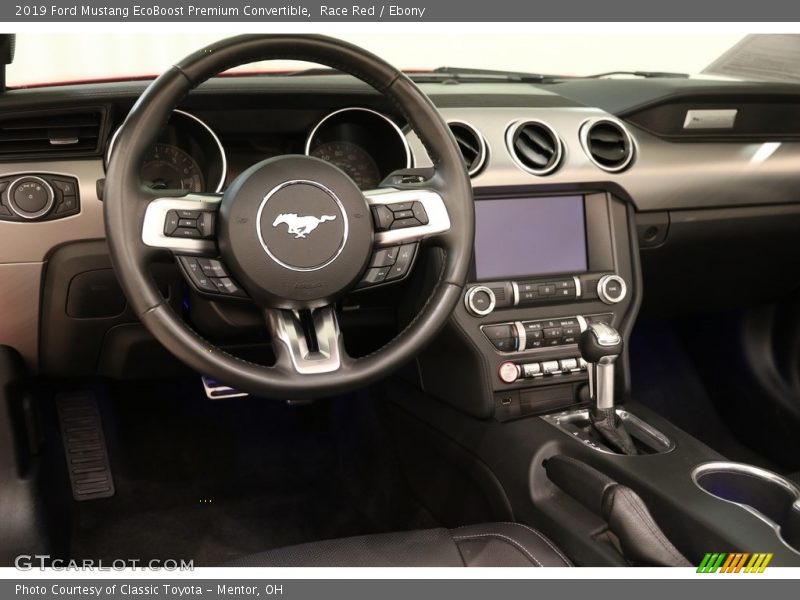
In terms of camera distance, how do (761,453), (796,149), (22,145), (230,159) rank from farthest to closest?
(761,453)
(796,149)
(230,159)
(22,145)

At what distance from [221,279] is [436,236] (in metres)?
0.33

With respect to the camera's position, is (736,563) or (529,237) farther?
(529,237)

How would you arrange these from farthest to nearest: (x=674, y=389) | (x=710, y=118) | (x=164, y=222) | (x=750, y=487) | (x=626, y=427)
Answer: (x=674, y=389)
(x=710, y=118)
(x=626, y=427)
(x=750, y=487)
(x=164, y=222)

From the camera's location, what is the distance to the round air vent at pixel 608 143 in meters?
1.70

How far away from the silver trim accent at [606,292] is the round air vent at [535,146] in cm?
26

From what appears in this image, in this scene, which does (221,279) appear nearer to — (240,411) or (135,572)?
(135,572)

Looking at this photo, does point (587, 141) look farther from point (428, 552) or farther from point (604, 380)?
point (428, 552)

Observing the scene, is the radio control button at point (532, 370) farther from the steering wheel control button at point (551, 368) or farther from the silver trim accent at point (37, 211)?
the silver trim accent at point (37, 211)

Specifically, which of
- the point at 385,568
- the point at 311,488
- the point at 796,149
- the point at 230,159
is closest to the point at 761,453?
the point at 796,149

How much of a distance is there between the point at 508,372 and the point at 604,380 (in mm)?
204

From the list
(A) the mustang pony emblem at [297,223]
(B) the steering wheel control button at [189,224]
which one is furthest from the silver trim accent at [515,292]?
(B) the steering wheel control button at [189,224]

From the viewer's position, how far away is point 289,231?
43.5 inches

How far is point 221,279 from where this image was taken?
3.75ft

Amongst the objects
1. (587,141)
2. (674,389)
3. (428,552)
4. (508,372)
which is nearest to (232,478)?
(508,372)
